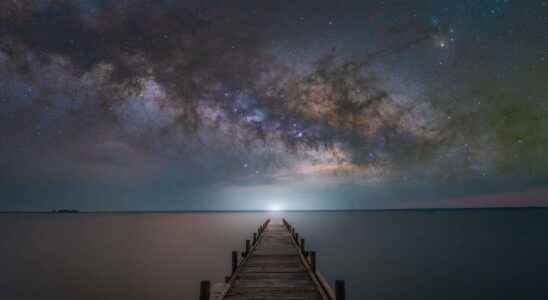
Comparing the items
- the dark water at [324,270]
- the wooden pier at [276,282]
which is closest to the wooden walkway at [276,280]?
the wooden pier at [276,282]

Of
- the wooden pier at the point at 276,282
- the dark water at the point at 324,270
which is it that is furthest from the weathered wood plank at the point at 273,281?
the dark water at the point at 324,270

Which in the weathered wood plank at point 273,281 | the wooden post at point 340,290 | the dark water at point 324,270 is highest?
the wooden post at point 340,290

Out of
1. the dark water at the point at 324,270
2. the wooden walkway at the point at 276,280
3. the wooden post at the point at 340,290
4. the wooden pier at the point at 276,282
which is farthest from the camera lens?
the dark water at the point at 324,270

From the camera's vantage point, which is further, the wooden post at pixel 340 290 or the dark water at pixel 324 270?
the dark water at pixel 324 270

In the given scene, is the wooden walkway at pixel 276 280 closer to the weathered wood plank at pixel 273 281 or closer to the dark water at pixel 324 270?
the weathered wood plank at pixel 273 281

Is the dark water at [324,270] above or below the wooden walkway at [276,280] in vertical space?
below

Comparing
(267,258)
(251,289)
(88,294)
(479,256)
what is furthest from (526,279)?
(88,294)

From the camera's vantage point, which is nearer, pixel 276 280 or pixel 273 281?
pixel 273 281

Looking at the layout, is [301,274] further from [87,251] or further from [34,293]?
[87,251]

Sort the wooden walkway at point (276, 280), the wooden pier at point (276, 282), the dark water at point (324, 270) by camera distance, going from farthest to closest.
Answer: the dark water at point (324, 270) < the wooden walkway at point (276, 280) < the wooden pier at point (276, 282)

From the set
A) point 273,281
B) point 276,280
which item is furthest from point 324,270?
point 273,281

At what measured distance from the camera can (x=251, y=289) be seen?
440 inches

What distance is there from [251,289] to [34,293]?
22.7m

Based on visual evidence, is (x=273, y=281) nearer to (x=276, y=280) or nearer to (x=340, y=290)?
(x=276, y=280)
